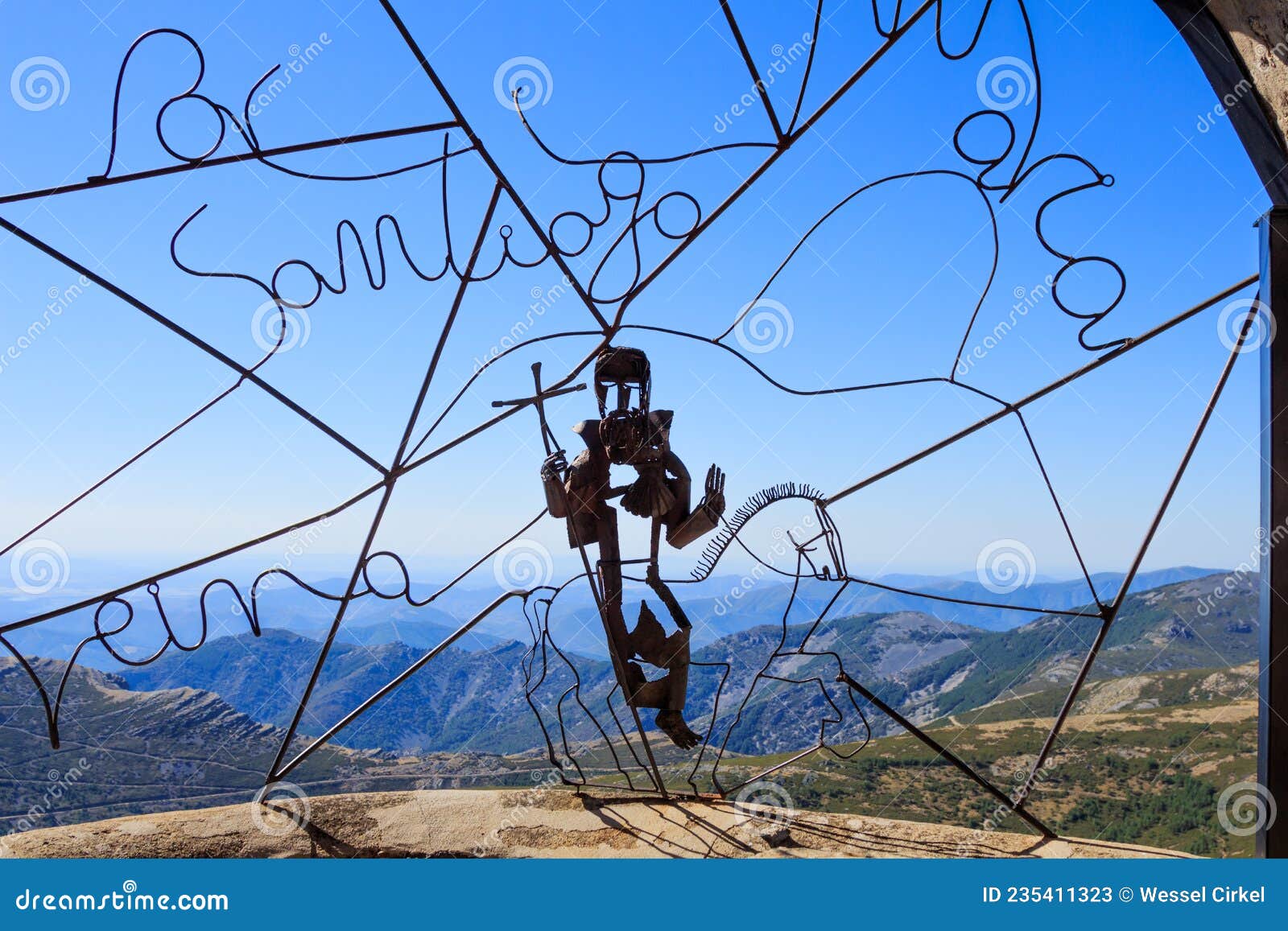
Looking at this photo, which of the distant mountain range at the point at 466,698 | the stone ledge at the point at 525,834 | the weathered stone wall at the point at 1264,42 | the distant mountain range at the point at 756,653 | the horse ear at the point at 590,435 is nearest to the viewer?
the weathered stone wall at the point at 1264,42

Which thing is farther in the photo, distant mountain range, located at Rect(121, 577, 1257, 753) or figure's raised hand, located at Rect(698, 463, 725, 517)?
distant mountain range, located at Rect(121, 577, 1257, 753)

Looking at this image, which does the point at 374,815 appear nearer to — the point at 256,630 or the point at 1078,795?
the point at 256,630

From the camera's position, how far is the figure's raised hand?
14.7 feet

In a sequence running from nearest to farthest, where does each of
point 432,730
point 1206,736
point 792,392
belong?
point 792,392, point 1206,736, point 432,730

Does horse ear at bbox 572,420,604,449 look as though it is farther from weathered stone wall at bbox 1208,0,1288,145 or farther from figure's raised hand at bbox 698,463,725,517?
weathered stone wall at bbox 1208,0,1288,145

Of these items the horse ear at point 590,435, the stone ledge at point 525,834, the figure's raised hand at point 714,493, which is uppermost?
the horse ear at point 590,435

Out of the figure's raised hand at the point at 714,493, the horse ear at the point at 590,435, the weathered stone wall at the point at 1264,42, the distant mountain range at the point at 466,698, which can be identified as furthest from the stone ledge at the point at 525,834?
the weathered stone wall at the point at 1264,42

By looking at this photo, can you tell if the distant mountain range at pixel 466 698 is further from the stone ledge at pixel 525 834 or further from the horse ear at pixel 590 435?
the horse ear at pixel 590 435

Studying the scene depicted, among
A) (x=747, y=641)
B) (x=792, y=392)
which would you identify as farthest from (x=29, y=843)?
(x=747, y=641)

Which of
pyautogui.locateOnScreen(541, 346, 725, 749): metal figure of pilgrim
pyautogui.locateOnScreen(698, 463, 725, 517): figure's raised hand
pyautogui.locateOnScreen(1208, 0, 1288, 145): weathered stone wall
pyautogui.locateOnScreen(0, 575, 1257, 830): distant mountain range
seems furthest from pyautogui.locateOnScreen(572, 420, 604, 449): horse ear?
pyautogui.locateOnScreen(1208, 0, 1288, 145): weathered stone wall

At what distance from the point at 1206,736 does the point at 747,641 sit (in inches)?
174

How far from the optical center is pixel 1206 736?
7559mm

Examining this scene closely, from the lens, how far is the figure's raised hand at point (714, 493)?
4.48 m

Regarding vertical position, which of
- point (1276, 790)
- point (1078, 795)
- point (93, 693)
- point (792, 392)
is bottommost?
point (1078, 795)
